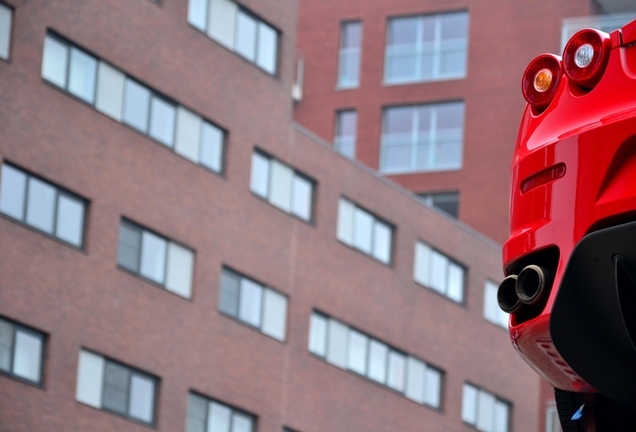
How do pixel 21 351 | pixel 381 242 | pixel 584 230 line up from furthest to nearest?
pixel 381 242, pixel 21 351, pixel 584 230

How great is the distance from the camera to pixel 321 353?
33.6 m

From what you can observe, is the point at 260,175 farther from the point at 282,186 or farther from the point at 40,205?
the point at 40,205

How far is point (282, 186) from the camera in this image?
108 feet

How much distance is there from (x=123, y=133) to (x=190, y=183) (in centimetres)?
232

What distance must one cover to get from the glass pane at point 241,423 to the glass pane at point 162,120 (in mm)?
6112

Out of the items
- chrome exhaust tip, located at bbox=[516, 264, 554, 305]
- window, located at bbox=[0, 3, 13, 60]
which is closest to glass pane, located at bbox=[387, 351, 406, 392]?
window, located at bbox=[0, 3, 13, 60]

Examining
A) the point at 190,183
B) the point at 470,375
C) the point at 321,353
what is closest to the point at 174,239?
the point at 190,183

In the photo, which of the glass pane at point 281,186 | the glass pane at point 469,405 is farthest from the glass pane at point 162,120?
the glass pane at point 469,405

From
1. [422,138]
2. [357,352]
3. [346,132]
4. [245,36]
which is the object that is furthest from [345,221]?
[346,132]

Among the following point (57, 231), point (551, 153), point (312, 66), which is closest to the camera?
point (551, 153)

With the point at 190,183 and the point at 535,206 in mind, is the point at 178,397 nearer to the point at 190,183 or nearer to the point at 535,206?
the point at 190,183

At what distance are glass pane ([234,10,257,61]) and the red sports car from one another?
1057 inches

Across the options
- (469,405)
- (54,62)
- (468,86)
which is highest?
(468,86)

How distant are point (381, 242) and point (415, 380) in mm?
3708
